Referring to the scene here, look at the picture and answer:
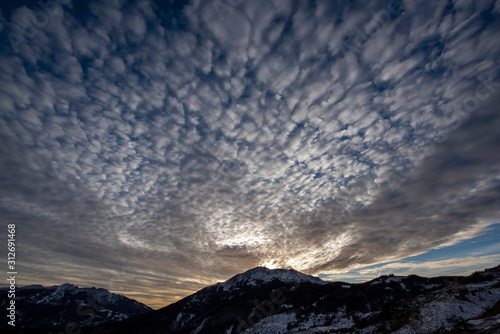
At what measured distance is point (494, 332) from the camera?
2339 centimetres

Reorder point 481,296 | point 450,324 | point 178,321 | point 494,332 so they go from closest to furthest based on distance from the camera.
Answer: point 494,332, point 450,324, point 481,296, point 178,321

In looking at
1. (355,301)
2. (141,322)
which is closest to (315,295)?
(355,301)

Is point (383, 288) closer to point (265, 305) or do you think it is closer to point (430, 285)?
point (430, 285)

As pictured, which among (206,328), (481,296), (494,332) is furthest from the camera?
(206,328)

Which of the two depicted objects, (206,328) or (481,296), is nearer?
(481,296)

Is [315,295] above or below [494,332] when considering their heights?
above

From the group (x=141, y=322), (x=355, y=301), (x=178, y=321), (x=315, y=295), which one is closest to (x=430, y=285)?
(x=355, y=301)

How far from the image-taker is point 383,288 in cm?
12862

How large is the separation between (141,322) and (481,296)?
746ft

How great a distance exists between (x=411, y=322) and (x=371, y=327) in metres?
10.3

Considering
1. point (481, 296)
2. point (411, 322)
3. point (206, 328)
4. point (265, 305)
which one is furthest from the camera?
point (265, 305)

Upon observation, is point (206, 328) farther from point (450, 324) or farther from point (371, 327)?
point (450, 324)

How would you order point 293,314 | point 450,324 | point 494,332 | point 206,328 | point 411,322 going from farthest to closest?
point 206,328 → point 293,314 → point 411,322 → point 450,324 → point 494,332

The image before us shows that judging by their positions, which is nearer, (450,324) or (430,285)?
(450,324)
